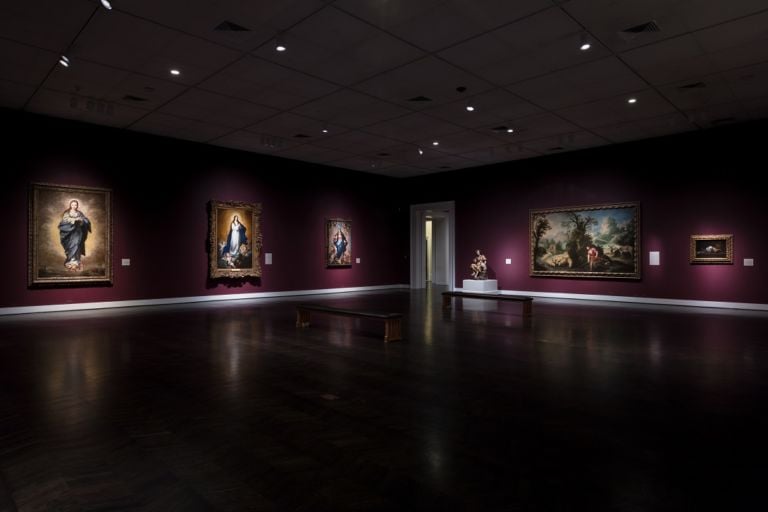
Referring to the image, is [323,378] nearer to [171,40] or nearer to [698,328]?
[171,40]

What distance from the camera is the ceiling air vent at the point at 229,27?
657 cm

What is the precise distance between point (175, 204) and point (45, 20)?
277 inches

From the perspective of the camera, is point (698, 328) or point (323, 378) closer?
point (323, 378)

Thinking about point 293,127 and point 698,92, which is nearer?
point 698,92

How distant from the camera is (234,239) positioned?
46.6 ft

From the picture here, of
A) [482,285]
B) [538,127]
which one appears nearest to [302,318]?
[538,127]

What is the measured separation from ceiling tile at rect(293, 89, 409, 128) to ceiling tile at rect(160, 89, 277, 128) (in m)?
1.00

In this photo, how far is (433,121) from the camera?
11312mm

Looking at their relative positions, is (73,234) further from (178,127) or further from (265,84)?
(265,84)

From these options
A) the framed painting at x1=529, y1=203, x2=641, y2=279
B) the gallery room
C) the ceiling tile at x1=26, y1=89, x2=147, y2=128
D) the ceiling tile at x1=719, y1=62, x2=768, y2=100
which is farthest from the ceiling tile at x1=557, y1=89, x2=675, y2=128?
the ceiling tile at x1=26, y1=89, x2=147, y2=128

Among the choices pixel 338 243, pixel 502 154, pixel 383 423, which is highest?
pixel 502 154

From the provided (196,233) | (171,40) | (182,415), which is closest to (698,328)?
(182,415)

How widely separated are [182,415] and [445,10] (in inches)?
228

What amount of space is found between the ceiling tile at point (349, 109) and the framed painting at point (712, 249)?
858 cm
